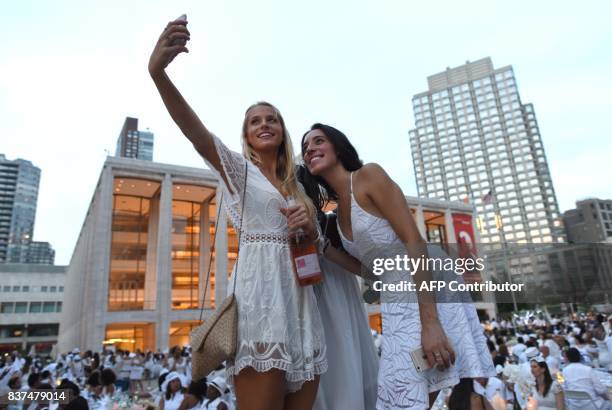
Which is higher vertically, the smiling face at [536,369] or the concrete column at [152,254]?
the concrete column at [152,254]

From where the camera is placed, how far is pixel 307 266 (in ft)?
6.74

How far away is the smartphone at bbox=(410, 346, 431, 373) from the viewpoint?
6.24 ft

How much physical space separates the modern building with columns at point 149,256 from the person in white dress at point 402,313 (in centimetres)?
3127

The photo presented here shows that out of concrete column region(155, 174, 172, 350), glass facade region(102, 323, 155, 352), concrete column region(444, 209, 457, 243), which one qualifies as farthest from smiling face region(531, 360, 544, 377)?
concrete column region(444, 209, 457, 243)

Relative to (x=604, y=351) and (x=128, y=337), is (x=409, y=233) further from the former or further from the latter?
(x=128, y=337)

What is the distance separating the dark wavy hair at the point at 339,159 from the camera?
259cm

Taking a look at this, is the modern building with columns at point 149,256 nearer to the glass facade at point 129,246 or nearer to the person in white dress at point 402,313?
the glass facade at point 129,246

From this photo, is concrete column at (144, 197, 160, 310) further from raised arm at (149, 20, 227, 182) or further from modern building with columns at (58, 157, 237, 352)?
raised arm at (149, 20, 227, 182)

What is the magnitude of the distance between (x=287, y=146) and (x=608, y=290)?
3.68 meters

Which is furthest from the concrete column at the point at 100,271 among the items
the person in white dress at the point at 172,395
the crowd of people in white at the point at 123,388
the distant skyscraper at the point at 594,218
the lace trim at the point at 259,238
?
the distant skyscraper at the point at 594,218

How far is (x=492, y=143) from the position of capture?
450ft

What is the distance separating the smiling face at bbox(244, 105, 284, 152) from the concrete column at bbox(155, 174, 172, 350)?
108 ft

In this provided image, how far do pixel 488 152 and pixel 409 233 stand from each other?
151 m

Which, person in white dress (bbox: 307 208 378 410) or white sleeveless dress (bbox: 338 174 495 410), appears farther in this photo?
person in white dress (bbox: 307 208 378 410)
